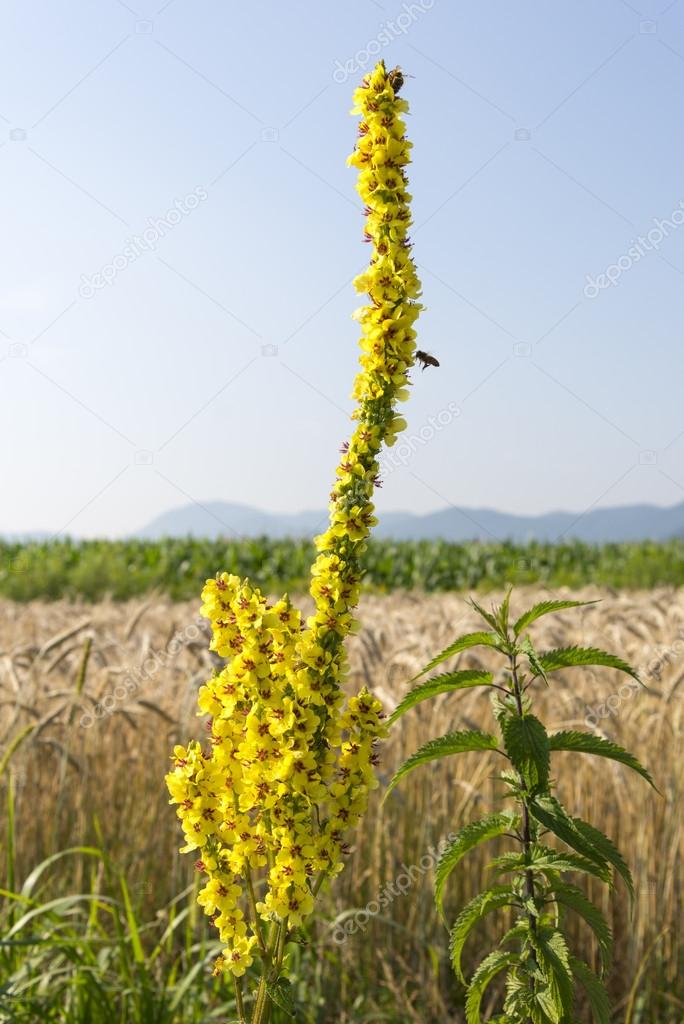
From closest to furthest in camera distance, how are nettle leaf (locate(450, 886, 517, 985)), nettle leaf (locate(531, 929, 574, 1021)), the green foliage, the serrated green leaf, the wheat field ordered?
1. the serrated green leaf
2. nettle leaf (locate(531, 929, 574, 1021))
3. nettle leaf (locate(450, 886, 517, 985))
4. the wheat field
5. the green foliage

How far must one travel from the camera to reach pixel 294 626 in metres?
1.65

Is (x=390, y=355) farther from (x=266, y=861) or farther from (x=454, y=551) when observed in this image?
(x=454, y=551)

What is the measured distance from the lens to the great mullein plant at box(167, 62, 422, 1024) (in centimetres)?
162

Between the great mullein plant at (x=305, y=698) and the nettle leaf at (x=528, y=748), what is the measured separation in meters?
0.22

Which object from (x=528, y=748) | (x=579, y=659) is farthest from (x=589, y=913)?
(x=579, y=659)

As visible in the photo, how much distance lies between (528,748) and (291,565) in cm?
1873

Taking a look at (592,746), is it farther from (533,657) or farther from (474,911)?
(474,911)

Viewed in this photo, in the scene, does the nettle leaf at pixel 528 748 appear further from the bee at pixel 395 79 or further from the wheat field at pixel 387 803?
the wheat field at pixel 387 803

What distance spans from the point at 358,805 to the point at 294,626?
34 centimetres

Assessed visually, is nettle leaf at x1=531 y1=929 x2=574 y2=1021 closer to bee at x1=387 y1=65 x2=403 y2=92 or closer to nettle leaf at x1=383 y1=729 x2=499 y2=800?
nettle leaf at x1=383 y1=729 x2=499 y2=800

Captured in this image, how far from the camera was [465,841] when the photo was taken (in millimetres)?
1792

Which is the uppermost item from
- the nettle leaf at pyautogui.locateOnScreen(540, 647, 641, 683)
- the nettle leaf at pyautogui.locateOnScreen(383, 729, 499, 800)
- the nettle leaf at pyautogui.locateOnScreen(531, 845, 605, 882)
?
the nettle leaf at pyautogui.locateOnScreen(540, 647, 641, 683)

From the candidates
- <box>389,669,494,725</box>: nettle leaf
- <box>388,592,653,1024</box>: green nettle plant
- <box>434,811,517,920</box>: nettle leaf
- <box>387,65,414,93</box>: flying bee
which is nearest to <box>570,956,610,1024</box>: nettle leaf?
<box>388,592,653,1024</box>: green nettle plant

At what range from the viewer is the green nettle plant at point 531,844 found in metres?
1.70
